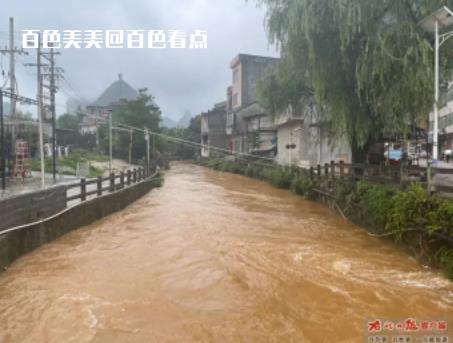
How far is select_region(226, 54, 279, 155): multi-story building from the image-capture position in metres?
36.6

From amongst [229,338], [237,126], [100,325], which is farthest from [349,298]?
[237,126]

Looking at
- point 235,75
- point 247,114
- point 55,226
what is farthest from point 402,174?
point 235,75

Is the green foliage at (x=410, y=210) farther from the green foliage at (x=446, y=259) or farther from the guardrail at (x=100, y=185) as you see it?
the guardrail at (x=100, y=185)

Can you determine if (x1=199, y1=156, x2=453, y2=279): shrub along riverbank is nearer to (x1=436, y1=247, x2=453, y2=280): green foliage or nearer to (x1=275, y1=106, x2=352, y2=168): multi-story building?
(x1=436, y1=247, x2=453, y2=280): green foliage

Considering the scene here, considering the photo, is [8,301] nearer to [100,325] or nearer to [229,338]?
[100,325]

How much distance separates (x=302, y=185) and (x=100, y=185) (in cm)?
987

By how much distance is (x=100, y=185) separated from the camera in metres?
13.2

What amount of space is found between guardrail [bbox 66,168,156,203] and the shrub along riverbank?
8.02 metres

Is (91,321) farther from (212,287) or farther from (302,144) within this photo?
(302,144)

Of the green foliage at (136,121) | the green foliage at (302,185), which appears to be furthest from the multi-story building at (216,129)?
the green foliage at (302,185)

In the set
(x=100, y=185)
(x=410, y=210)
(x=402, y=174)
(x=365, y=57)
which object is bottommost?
(x=410, y=210)

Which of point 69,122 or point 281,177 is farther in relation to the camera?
point 69,122

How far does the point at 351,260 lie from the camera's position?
8273 millimetres

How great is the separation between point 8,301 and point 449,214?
7436 millimetres
